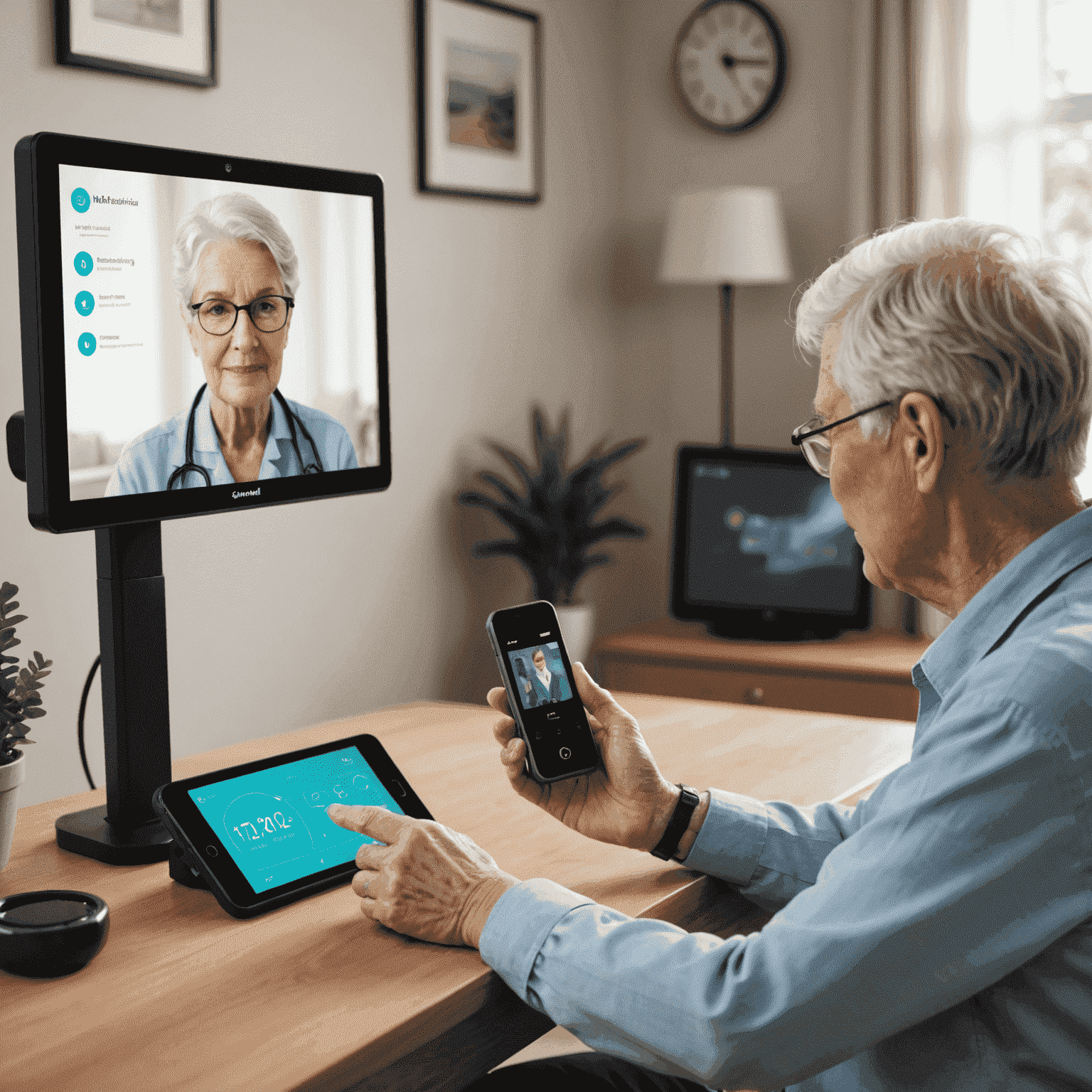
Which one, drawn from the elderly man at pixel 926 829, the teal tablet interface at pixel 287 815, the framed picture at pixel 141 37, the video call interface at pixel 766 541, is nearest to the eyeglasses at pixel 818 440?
the elderly man at pixel 926 829

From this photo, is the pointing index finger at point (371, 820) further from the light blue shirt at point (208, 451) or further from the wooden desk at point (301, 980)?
the light blue shirt at point (208, 451)

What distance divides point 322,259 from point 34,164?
1.29 feet

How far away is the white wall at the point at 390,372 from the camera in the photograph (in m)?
2.47

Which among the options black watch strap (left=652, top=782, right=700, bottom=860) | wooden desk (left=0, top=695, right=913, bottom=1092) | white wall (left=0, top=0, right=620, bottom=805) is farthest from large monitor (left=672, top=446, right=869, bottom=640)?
black watch strap (left=652, top=782, right=700, bottom=860)

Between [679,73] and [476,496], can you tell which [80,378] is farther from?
[679,73]

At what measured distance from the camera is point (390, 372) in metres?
3.16

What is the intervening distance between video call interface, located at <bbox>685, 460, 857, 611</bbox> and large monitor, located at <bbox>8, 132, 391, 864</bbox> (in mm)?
1953

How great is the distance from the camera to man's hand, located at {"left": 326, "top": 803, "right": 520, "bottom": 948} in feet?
3.45

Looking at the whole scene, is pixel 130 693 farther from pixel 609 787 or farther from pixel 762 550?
pixel 762 550

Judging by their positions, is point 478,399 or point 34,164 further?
point 478,399

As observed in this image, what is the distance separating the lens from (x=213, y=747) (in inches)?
112

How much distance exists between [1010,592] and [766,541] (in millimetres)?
2348

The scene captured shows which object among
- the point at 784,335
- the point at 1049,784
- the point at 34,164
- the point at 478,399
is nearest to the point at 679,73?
the point at 784,335

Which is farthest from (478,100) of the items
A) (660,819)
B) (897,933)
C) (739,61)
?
(897,933)
